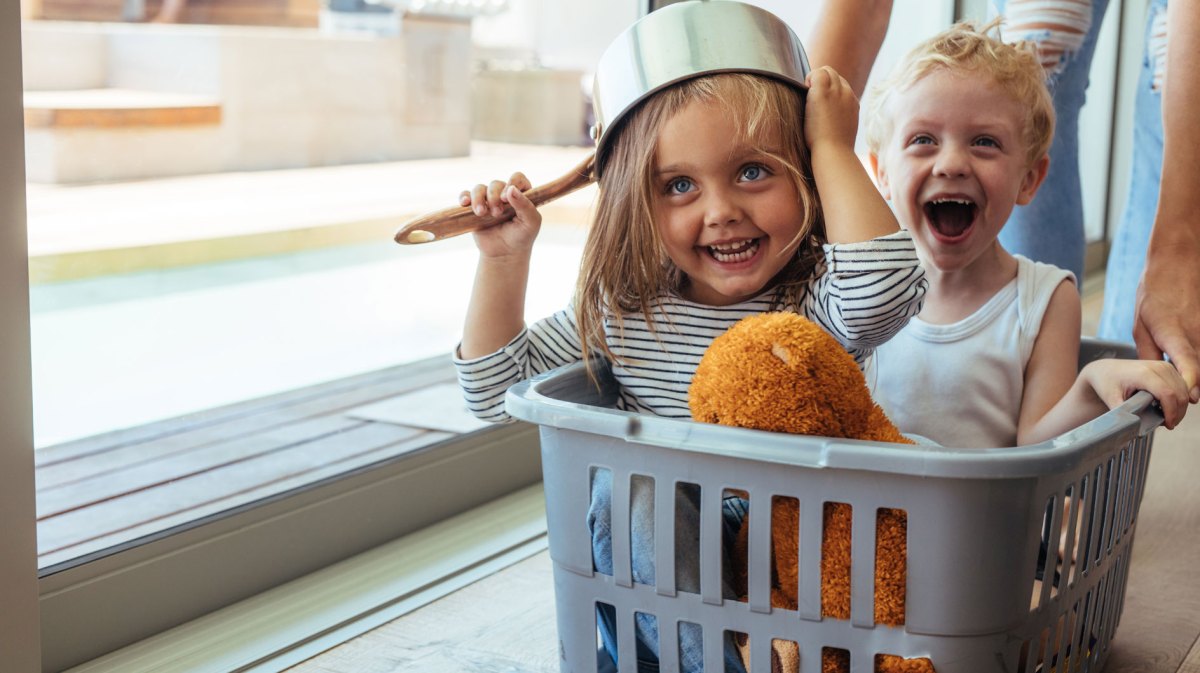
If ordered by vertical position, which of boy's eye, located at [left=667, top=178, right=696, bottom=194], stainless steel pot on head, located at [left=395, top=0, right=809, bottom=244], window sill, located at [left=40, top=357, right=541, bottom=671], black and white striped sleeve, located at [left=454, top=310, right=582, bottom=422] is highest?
stainless steel pot on head, located at [left=395, top=0, right=809, bottom=244]

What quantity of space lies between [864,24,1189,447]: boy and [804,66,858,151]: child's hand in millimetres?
246

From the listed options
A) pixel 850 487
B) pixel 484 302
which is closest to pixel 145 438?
pixel 484 302

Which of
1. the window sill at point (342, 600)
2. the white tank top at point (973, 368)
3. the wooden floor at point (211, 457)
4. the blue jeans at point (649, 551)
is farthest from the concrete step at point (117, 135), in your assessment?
the white tank top at point (973, 368)

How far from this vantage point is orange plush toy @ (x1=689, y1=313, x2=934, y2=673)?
750 mm

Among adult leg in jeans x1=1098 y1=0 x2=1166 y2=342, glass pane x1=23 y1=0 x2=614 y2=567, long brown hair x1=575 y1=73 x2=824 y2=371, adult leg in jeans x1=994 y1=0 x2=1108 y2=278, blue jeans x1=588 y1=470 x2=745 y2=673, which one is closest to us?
blue jeans x1=588 y1=470 x2=745 y2=673

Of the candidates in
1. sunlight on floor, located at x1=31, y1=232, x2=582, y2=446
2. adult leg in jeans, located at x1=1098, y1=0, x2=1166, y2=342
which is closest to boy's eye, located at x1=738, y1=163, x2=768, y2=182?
sunlight on floor, located at x1=31, y1=232, x2=582, y2=446

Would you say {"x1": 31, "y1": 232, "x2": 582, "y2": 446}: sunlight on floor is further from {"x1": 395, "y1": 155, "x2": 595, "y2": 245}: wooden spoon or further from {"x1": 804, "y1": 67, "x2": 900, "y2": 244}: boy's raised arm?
{"x1": 804, "y1": 67, "x2": 900, "y2": 244}: boy's raised arm

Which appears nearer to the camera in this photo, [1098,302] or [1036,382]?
[1036,382]

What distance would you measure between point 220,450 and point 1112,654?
102 centimetres

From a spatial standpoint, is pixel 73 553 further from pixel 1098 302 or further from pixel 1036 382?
pixel 1098 302

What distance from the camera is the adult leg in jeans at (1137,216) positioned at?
1818mm

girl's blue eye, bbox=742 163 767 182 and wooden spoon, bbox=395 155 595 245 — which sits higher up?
girl's blue eye, bbox=742 163 767 182

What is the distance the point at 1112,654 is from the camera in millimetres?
1102

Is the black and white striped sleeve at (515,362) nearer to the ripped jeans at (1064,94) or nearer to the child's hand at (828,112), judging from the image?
the child's hand at (828,112)
